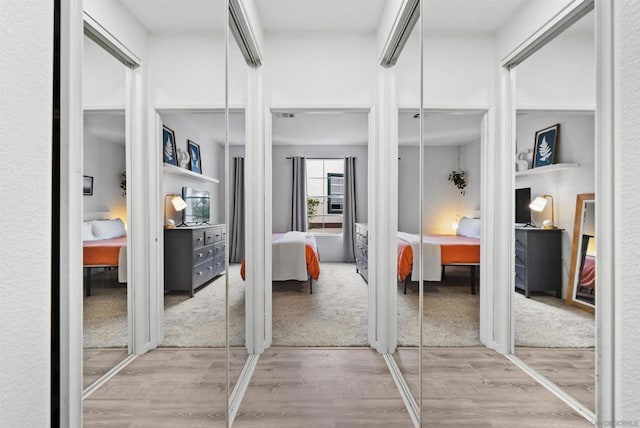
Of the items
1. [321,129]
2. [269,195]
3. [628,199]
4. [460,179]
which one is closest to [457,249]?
[460,179]

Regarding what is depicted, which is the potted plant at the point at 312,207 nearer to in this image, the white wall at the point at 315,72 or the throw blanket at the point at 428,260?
the white wall at the point at 315,72

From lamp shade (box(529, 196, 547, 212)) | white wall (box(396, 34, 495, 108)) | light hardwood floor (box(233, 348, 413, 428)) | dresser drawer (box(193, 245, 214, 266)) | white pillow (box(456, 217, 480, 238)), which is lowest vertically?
light hardwood floor (box(233, 348, 413, 428))

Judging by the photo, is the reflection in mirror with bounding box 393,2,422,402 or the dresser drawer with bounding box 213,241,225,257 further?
the reflection in mirror with bounding box 393,2,422,402

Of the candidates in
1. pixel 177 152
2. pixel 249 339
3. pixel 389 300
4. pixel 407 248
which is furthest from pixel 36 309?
pixel 389 300

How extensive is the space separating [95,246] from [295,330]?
237 centimetres

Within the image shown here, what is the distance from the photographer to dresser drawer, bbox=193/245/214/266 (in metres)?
1.40

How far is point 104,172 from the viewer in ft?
2.62

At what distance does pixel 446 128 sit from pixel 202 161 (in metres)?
1.11

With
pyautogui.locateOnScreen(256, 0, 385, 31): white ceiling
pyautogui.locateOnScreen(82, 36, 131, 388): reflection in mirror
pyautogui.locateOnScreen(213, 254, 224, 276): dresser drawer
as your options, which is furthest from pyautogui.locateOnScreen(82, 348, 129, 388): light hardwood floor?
pyautogui.locateOnScreen(256, 0, 385, 31): white ceiling

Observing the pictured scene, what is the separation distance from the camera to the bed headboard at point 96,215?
A: 781mm

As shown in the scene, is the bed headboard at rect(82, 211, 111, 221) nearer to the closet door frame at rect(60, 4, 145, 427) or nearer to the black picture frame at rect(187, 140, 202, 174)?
the closet door frame at rect(60, 4, 145, 427)

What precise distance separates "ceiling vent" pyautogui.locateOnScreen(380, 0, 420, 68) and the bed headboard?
1935 mm

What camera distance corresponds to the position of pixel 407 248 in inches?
77.3

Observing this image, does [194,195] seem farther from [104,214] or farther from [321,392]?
[321,392]
